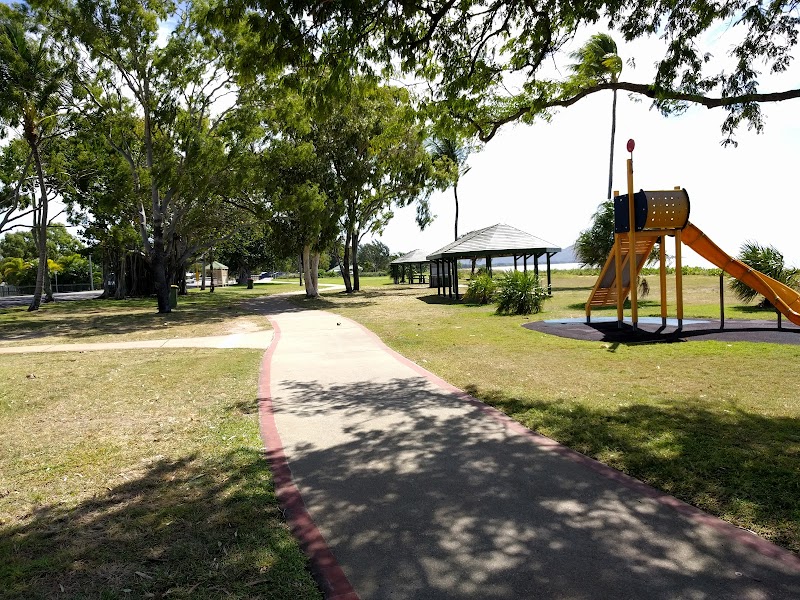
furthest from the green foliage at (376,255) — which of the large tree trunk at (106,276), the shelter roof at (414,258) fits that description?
the large tree trunk at (106,276)

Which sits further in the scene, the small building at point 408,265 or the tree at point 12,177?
the small building at point 408,265

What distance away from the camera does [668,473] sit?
4.71 meters

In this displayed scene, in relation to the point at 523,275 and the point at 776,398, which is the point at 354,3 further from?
the point at 523,275

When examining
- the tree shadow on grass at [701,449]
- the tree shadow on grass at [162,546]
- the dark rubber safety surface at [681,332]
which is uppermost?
the dark rubber safety surface at [681,332]

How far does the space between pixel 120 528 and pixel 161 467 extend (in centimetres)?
128

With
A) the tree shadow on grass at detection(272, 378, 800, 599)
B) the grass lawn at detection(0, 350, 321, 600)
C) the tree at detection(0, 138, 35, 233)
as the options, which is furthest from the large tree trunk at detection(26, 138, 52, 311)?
the tree shadow on grass at detection(272, 378, 800, 599)

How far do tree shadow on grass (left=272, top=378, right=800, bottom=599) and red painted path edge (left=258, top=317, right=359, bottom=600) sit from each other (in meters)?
0.07

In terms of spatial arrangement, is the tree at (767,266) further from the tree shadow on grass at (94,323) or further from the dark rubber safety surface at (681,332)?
the tree shadow on grass at (94,323)

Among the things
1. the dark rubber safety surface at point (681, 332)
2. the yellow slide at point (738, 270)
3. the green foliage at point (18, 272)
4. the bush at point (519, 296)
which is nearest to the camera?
the dark rubber safety surface at point (681, 332)

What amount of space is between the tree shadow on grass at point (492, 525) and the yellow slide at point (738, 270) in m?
9.87

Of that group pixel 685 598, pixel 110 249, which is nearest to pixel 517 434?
pixel 685 598

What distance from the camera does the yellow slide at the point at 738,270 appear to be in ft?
42.5

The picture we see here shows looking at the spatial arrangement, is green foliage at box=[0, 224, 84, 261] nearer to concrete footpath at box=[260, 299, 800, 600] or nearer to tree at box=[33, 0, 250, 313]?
tree at box=[33, 0, 250, 313]

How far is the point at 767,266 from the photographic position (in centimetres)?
1859
